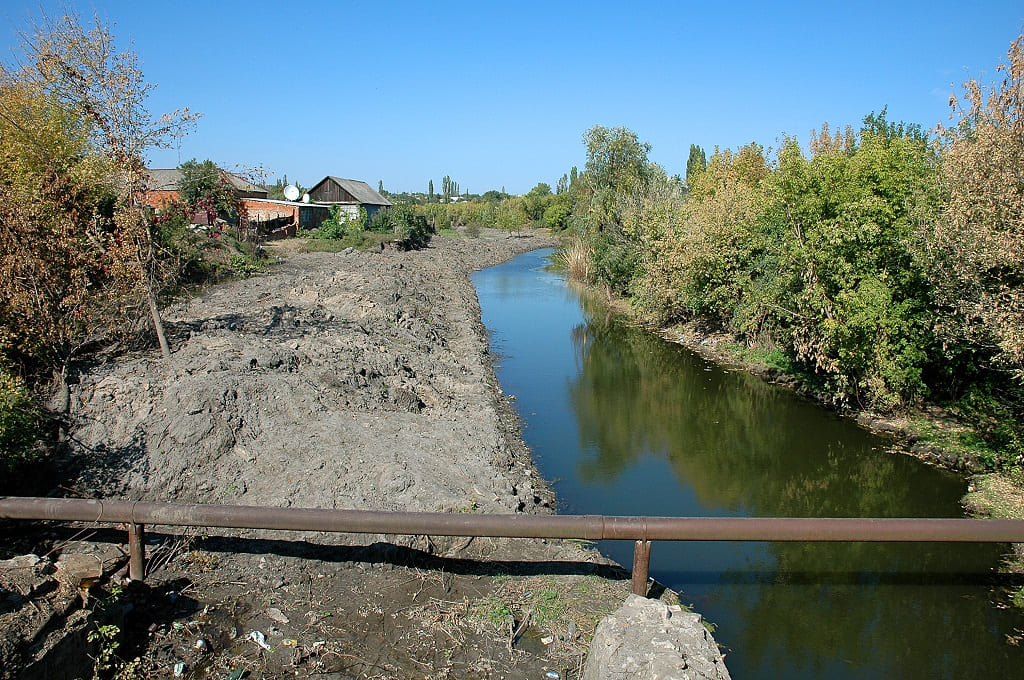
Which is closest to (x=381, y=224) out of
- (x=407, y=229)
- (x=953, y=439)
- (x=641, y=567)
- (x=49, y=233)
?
(x=407, y=229)

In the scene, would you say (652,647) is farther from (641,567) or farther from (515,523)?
(515,523)

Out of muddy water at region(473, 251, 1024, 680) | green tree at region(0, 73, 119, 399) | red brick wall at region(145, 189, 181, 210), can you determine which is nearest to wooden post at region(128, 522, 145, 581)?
green tree at region(0, 73, 119, 399)

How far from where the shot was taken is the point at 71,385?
9.26 meters

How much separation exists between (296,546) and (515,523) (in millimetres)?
2464

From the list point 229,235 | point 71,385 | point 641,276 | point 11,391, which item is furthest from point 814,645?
point 229,235

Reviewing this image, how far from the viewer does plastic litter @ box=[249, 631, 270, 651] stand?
518 centimetres

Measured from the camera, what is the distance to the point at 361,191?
57.0 m

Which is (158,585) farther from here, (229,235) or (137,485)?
(229,235)

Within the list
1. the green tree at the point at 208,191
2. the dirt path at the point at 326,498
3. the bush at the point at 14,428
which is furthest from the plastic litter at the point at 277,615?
the green tree at the point at 208,191

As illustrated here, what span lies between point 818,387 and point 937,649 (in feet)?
28.9

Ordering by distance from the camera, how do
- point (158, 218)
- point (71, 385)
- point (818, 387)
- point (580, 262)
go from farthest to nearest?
point (580, 262)
point (818, 387)
point (158, 218)
point (71, 385)

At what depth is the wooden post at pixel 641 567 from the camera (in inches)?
219

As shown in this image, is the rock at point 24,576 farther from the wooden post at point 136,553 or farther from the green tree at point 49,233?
the green tree at point 49,233

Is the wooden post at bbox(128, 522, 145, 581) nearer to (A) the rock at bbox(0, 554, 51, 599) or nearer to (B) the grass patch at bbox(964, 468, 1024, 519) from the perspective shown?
(A) the rock at bbox(0, 554, 51, 599)
